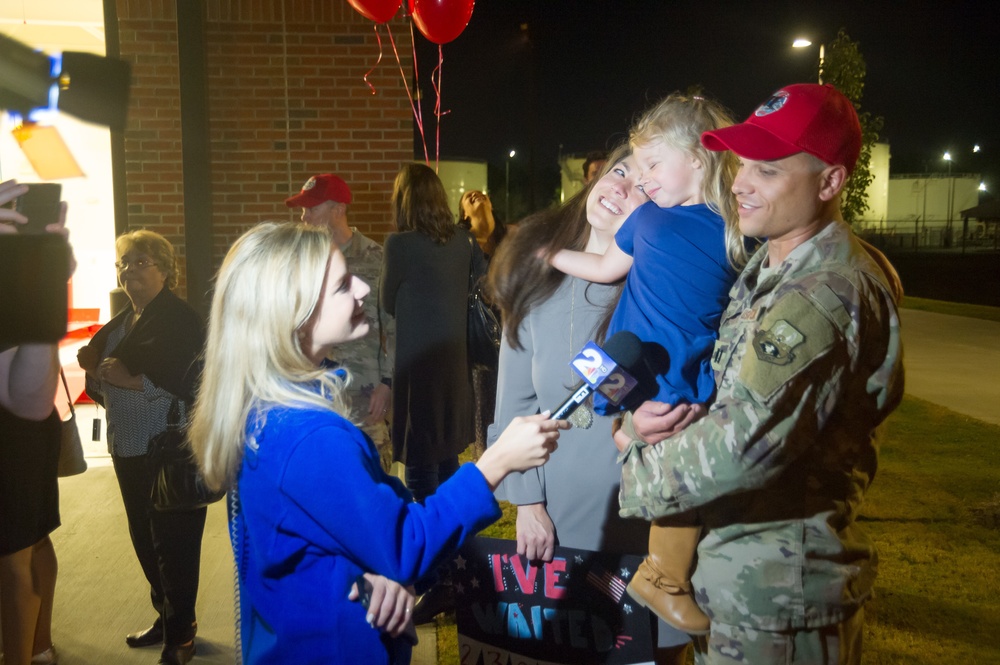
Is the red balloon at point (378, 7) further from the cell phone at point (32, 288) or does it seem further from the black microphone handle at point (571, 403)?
the black microphone handle at point (571, 403)

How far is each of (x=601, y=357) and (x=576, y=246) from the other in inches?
41.7

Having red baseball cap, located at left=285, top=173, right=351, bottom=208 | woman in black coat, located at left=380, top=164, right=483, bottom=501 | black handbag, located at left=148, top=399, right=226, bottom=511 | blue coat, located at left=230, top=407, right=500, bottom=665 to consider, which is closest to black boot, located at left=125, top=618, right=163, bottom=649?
black handbag, located at left=148, top=399, right=226, bottom=511

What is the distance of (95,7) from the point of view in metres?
7.17

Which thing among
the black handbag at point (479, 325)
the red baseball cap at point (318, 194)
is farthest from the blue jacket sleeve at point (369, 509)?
the red baseball cap at point (318, 194)

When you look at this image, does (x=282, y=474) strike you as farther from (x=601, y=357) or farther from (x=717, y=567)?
(x=717, y=567)

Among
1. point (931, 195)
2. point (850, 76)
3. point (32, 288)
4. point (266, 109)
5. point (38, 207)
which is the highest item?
point (931, 195)

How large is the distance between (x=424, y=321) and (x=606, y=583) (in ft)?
8.74

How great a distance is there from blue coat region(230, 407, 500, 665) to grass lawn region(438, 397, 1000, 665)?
7.50ft

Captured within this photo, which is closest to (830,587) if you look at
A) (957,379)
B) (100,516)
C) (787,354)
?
(787,354)

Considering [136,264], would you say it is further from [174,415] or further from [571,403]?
[571,403]

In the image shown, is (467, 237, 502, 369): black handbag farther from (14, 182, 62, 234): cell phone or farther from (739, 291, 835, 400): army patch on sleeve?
(739, 291, 835, 400): army patch on sleeve

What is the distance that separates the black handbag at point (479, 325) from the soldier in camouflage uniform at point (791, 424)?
3.11 m

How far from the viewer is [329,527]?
5.69ft

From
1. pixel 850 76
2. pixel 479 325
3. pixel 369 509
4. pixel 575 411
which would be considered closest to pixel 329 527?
pixel 369 509
